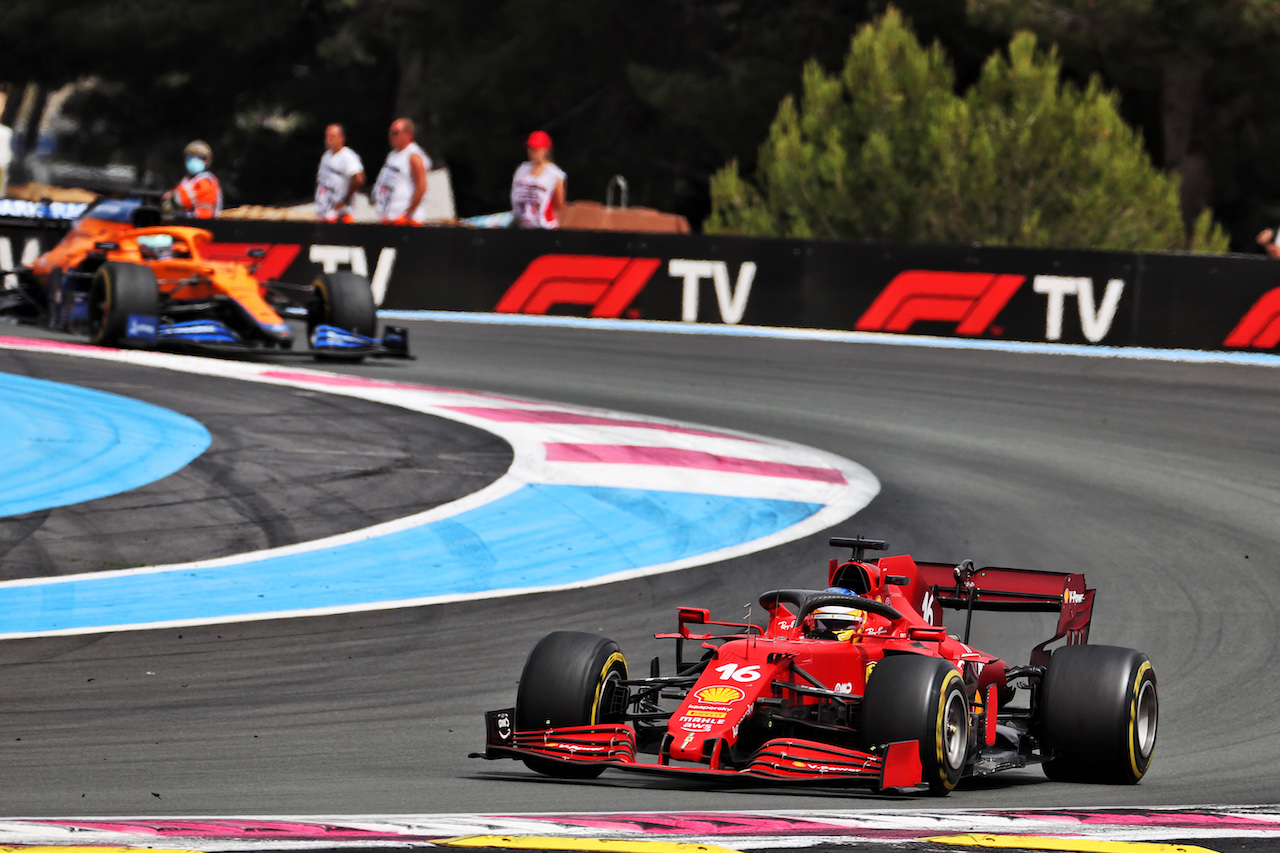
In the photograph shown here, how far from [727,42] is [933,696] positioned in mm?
33535

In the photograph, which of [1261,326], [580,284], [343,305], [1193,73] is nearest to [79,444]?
[343,305]

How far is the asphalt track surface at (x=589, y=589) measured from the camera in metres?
5.80

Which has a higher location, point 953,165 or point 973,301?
point 953,165

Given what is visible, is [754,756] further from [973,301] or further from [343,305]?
[973,301]

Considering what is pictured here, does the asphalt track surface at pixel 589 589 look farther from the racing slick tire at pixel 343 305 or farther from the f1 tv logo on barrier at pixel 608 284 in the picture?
the f1 tv logo on barrier at pixel 608 284

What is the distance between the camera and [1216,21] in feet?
90.2

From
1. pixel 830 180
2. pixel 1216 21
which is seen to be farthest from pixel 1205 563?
pixel 1216 21

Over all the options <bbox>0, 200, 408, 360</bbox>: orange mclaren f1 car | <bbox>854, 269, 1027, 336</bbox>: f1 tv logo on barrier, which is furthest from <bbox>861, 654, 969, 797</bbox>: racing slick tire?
<bbox>854, 269, 1027, 336</bbox>: f1 tv logo on barrier

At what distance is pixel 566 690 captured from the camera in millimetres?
5914

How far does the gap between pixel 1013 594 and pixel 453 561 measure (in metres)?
3.14

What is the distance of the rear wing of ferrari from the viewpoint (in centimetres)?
687

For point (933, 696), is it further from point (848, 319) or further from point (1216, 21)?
point (1216, 21)

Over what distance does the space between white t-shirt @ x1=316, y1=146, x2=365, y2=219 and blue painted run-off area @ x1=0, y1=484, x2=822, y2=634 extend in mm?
10613

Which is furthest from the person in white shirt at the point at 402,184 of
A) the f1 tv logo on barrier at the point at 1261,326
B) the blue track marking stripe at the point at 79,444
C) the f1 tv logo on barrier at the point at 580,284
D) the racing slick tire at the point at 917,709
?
the racing slick tire at the point at 917,709
